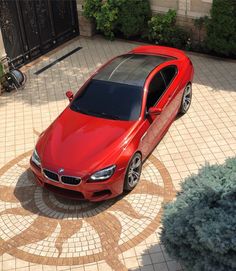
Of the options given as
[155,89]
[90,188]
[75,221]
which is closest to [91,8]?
[155,89]

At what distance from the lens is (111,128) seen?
8250 millimetres

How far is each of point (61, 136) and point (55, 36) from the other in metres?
7.68

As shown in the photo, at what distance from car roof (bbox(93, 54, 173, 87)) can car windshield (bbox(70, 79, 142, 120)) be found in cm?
18

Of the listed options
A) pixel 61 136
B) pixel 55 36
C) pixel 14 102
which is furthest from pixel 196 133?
pixel 55 36

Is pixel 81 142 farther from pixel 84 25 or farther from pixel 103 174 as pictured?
pixel 84 25

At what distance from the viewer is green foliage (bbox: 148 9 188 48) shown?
551 inches

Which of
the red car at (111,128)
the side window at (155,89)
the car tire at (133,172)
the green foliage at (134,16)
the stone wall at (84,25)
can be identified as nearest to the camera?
the red car at (111,128)

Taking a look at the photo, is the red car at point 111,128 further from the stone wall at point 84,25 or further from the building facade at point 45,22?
the stone wall at point 84,25

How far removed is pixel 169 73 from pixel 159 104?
106 centimetres

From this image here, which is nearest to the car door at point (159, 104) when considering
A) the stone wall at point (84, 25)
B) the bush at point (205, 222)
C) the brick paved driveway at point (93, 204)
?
the brick paved driveway at point (93, 204)

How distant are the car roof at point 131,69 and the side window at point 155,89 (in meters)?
0.20

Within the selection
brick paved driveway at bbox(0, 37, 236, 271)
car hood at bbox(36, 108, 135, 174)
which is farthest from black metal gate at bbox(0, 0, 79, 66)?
car hood at bbox(36, 108, 135, 174)

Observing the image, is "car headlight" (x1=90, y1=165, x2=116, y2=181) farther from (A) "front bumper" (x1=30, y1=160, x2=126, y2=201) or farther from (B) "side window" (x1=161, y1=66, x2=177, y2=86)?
(B) "side window" (x1=161, y1=66, x2=177, y2=86)

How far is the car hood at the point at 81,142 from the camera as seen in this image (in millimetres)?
7672
